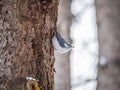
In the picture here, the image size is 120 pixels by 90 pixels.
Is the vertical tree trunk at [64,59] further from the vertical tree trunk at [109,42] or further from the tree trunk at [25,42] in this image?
the tree trunk at [25,42]

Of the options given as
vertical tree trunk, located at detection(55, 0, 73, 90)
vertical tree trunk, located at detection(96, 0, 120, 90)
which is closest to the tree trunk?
vertical tree trunk, located at detection(96, 0, 120, 90)

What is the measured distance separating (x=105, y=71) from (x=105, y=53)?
0.16m

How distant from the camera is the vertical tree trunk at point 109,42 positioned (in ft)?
10.2

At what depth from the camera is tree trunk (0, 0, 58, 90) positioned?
1.51 meters

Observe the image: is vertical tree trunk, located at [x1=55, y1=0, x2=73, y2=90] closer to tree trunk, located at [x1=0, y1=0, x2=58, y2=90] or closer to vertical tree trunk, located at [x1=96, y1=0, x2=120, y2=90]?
vertical tree trunk, located at [x1=96, y1=0, x2=120, y2=90]

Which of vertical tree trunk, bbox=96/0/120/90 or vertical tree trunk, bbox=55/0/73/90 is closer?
vertical tree trunk, bbox=96/0/120/90

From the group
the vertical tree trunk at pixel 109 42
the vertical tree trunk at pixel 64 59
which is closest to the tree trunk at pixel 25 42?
the vertical tree trunk at pixel 109 42

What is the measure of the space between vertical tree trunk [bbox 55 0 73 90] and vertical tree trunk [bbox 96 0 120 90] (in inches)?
40.6

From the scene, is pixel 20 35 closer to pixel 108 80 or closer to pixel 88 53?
pixel 108 80

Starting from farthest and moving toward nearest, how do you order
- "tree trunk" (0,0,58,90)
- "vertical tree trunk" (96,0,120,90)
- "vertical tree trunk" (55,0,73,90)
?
"vertical tree trunk" (55,0,73,90)
"vertical tree trunk" (96,0,120,90)
"tree trunk" (0,0,58,90)

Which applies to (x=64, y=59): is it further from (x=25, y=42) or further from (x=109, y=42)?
(x=25, y=42)

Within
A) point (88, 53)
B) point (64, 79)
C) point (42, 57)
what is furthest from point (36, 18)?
point (88, 53)

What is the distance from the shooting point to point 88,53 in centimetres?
605

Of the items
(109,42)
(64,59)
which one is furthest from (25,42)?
(64,59)
